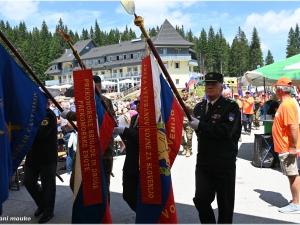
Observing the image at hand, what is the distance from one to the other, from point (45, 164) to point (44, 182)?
0.94ft

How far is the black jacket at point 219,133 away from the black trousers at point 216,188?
0.29ft

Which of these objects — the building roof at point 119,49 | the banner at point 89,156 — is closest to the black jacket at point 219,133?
the banner at point 89,156

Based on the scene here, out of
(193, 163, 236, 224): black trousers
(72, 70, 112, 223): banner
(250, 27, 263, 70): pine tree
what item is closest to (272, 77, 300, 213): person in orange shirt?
(193, 163, 236, 224): black trousers

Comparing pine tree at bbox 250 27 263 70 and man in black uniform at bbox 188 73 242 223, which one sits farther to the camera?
pine tree at bbox 250 27 263 70

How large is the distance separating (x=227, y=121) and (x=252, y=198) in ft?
8.72

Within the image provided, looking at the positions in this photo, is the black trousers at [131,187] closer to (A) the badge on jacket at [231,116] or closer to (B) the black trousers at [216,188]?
(B) the black trousers at [216,188]

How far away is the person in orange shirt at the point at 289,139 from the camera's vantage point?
15.5ft

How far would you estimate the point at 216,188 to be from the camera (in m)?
3.73

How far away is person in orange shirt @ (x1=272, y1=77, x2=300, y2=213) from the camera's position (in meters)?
4.71

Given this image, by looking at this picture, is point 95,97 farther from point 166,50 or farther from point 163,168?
point 166,50

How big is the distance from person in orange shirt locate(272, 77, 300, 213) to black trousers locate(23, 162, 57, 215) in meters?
3.58

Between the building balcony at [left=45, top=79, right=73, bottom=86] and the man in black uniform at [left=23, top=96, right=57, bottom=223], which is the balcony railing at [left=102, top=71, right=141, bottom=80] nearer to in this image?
the building balcony at [left=45, top=79, right=73, bottom=86]

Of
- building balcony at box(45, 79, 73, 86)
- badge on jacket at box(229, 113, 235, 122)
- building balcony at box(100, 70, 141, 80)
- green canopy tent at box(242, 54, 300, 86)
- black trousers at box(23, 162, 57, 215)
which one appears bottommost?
black trousers at box(23, 162, 57, 215)

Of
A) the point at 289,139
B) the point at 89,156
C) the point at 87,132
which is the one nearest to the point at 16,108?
the point at 87,132
